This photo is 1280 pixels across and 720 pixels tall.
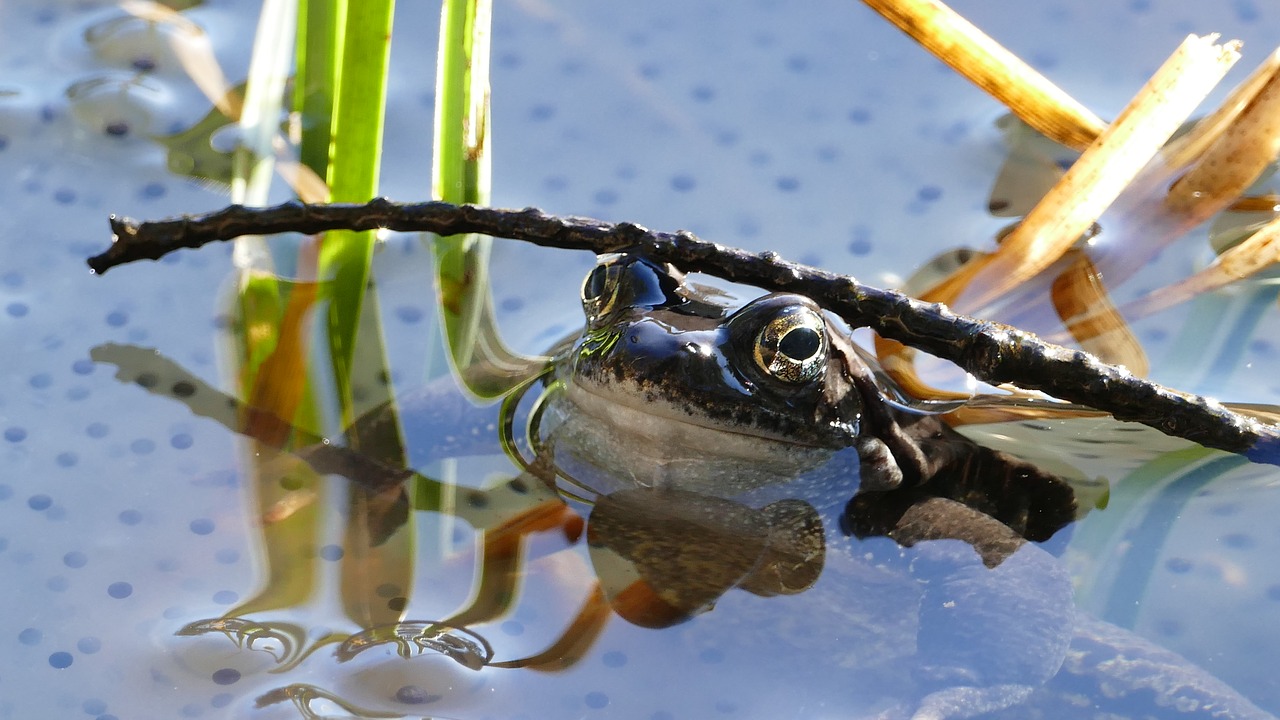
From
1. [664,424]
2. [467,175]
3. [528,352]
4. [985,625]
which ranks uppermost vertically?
[467,175]

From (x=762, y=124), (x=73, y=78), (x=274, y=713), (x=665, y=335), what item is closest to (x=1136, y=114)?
(x=762, y=124)

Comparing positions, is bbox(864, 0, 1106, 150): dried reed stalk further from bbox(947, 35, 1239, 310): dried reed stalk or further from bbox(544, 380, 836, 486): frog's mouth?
bbox(544, 380, 836, 486): frog's mouth

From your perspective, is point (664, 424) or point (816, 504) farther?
point (816, 504)

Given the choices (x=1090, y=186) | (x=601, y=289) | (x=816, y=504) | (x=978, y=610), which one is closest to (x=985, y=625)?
(x=978, y=610)

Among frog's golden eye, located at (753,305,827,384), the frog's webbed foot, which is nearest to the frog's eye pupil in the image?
frog's golden eye, located at (753,305,827,384)

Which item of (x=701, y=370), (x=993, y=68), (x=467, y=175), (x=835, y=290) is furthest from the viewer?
(x=993, y=68)

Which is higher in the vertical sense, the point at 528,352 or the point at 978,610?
the point at 528,352

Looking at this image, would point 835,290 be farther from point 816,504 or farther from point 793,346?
point 816,504

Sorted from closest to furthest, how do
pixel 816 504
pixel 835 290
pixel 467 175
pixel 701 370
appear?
1. pixel 835 290
2. pixel 701 370
3. pixel 816 504
4. pixel 467 175
